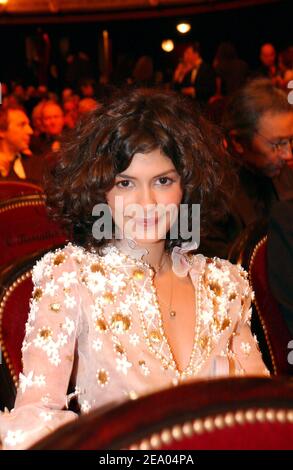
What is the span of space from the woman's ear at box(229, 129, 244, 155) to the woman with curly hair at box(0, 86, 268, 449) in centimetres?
112

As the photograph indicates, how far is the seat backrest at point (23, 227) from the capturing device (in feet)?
8.06

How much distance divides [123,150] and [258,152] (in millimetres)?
1335

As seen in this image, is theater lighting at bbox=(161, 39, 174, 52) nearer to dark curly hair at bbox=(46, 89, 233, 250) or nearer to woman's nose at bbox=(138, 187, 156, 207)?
dark curly hair at bbox=(46, 89, 233, 250)

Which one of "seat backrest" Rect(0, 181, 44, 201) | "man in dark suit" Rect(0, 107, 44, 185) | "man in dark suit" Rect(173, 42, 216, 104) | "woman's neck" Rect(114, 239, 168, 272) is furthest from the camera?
"man in dark suit" Rect(173, 42, 216, 104)

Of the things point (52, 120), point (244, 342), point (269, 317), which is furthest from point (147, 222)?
point (52, 120)

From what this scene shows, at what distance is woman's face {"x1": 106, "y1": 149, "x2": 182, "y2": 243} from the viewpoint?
151 centimetres

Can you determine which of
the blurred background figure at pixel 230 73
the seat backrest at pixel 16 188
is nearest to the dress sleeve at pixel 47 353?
the seat backrest at pixel 16 188

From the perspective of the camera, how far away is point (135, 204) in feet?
4.96

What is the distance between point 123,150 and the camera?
59.9 inches

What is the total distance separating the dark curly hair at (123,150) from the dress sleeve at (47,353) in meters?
0.14

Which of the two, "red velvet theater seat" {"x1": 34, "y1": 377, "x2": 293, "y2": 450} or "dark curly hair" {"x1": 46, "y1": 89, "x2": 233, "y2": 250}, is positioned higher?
"dark curly hair" {"x1": 46, "y1": 89, "x2": 233, "y2": 250}

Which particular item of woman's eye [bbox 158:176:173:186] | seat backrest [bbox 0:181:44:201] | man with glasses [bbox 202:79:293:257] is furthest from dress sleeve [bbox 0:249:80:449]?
seat backrest [bbox 0:181:44:201]

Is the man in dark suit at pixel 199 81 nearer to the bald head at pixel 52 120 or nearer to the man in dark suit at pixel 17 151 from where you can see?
the bald head at pixel 52 120

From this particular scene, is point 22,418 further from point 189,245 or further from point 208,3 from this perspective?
point 208,3
